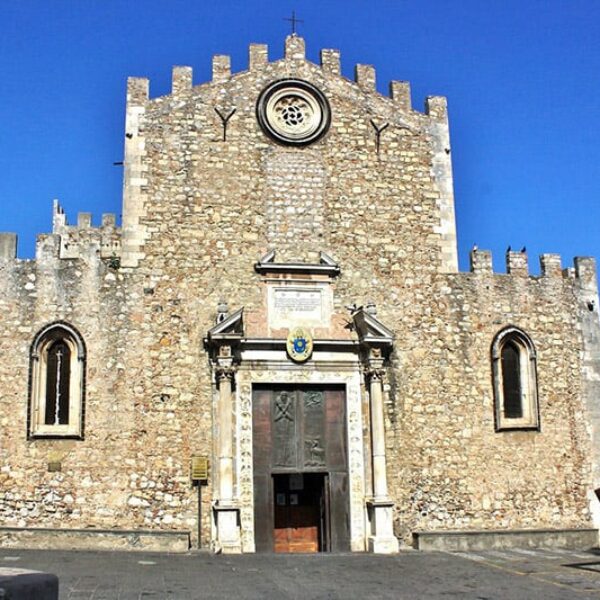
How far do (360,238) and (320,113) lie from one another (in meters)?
2.97

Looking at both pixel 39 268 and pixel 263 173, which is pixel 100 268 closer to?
pixel 39 268

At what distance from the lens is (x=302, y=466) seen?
1695 centimetres

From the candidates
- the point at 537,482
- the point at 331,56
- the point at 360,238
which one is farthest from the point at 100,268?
the point at 537,482

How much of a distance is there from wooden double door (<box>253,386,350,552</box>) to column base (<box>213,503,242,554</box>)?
687mm

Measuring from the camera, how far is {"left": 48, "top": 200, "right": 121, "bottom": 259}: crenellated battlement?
17078 millimetres

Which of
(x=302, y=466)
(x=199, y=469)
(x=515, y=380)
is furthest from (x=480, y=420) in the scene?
(x=199, y=469)

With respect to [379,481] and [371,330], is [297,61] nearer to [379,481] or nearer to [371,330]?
[371,330]

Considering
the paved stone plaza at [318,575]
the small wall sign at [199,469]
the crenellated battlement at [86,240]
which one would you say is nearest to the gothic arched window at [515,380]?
the paved stone plaza at [318,575]

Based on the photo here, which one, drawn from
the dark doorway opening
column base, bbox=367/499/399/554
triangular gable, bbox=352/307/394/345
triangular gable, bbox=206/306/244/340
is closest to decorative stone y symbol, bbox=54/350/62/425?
triangular gable, bbox=206/306/244/340

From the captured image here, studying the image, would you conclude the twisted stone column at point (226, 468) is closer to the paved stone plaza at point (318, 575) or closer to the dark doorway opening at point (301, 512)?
the paved stone plaza at point (318, 575)

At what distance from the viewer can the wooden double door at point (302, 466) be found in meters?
16.8

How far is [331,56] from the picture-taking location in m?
19.1

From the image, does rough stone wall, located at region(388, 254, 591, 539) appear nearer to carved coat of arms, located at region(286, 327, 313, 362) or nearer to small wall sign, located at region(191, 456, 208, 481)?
carved coat of arms, located at region(286, 327, 313, 362)

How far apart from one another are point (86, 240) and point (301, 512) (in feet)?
23.2
